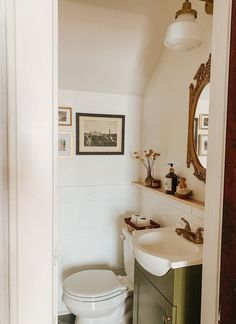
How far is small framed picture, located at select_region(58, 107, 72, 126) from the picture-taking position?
227cm

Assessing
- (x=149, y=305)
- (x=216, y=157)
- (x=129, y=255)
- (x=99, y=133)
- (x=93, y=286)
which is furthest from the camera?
(x=99, y=133)

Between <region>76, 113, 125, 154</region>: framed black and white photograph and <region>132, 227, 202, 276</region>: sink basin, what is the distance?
961 millimetres

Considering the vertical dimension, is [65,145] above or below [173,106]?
below

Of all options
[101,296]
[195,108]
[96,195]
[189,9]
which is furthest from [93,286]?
[189,9]

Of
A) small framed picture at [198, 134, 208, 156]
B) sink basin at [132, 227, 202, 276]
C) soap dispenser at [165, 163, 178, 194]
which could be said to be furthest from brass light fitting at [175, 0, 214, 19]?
sink basin at [132, 227, 202, 276]

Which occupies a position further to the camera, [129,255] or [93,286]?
[129,255]

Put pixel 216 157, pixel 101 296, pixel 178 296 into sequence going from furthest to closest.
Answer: pixel 101 296 < pixel 178 296 < pixel 216 157

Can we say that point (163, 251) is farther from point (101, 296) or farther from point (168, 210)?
point (101, 296)

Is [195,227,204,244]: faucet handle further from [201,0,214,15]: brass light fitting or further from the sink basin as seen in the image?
[201,0,214,15]: brass light fitting

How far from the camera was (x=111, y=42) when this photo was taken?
2016 mm

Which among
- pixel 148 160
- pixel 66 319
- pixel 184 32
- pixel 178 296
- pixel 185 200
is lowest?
pixel 66 319

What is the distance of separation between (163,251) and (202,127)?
863 mm

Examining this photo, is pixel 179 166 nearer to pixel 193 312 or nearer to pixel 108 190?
pixel 108 190

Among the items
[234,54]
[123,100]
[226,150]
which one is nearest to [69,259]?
[123,100]
